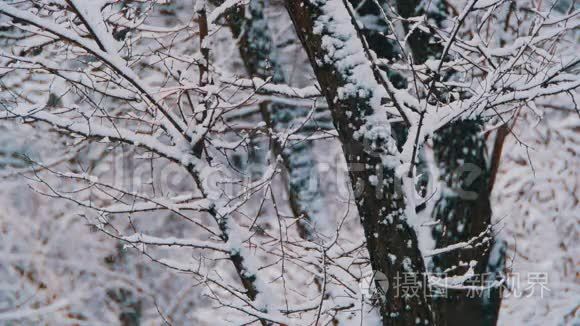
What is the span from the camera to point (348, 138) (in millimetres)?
2760

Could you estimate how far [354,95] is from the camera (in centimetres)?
270

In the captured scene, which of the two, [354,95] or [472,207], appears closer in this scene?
[354,95]

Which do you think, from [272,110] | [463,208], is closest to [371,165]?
[463,208]

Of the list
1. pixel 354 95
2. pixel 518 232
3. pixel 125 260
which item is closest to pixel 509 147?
pixel 518 232

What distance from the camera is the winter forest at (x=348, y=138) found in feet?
8.87

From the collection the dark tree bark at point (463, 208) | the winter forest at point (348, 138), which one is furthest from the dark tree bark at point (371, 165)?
the dark tree bark at point (463, 208)

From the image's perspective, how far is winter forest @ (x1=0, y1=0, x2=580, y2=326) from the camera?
8.87ft

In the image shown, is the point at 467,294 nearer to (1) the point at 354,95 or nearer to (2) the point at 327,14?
(1) the point at 354,95

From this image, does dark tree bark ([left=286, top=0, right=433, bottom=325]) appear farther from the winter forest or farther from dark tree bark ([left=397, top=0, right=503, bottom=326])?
dark tree bark ([left=397, top=0, right=503, bottom=326])

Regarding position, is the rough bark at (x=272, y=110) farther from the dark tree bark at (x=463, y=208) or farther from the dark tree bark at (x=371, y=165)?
the dark tree bark at (x=371, y=165)

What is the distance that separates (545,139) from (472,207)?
4020 millimetres

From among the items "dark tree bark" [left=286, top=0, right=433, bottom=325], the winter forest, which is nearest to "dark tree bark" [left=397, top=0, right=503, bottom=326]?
the winter forest

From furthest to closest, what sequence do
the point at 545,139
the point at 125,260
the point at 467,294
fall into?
1. the point at 125,260
2. the point at 545,139
3. the point at 467,294

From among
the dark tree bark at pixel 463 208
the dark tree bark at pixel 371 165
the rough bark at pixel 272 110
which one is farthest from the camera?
the rough bark at pixel 272 110
